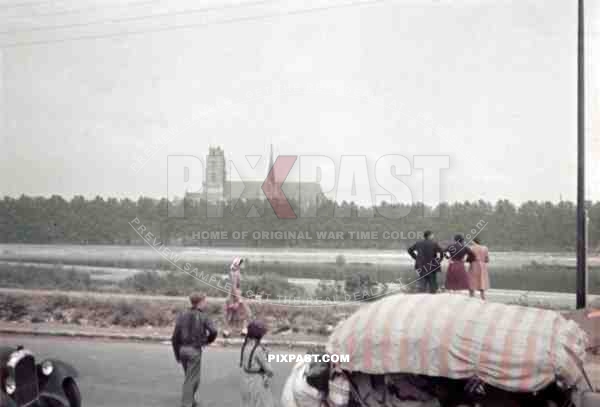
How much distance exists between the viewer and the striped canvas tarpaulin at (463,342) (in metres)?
4.21

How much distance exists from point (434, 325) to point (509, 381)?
0.59 meters

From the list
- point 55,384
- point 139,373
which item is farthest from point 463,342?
point 139,373

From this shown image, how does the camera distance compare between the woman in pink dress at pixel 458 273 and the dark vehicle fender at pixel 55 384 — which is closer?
the dark vehicle fender at pixel 55 384

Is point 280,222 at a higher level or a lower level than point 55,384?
higher

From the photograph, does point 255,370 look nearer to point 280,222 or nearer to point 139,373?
point 139,373

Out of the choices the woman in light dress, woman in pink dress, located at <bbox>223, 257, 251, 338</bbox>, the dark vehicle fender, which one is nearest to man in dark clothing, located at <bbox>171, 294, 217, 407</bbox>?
the woman in light dress

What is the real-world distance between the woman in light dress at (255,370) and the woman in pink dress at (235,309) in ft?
11.8

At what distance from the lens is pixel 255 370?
17.9ft

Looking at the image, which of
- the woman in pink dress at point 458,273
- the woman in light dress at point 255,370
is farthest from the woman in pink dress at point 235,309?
the woman in light dress at point 255,370

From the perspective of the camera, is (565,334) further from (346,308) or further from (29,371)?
(346,308)

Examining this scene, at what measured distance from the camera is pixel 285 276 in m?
11.3

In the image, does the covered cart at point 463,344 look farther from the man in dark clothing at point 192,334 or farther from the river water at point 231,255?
the river water at point 231,255

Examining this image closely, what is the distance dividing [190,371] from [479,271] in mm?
4496

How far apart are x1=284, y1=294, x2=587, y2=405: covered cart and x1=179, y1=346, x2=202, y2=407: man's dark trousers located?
79.9 inches
